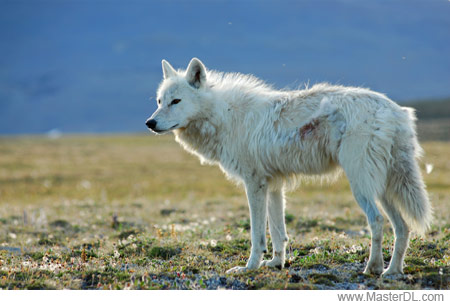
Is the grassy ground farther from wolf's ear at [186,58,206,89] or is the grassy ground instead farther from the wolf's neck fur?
wolf's ear at [186,58,206,89]

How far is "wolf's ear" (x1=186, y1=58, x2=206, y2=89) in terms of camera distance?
779 cm

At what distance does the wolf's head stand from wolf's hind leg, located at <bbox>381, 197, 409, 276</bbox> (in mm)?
3628

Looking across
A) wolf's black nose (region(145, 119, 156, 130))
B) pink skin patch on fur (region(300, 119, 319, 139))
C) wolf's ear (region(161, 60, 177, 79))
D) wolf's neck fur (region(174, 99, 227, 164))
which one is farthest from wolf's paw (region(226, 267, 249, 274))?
wolf's ear (region(161, 60, 177, 79))

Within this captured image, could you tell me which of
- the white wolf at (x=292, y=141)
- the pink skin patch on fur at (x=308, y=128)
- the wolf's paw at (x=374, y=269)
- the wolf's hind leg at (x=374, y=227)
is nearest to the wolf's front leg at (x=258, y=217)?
the white wolf at (x=292, y=141)

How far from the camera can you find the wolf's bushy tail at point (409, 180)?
6305 mm

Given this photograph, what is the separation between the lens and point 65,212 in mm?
14617

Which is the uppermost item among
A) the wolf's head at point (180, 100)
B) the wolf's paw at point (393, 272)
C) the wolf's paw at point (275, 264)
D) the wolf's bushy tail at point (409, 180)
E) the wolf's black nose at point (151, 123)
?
the wolf's head at point (180, 100)

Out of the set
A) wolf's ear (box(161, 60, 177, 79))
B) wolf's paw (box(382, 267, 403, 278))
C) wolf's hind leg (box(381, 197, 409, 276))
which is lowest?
wolf's paw (box(382, 267, 403, 278))

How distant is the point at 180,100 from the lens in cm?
770

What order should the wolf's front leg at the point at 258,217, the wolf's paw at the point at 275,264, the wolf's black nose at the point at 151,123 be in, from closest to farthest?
the wolf's front leg at the point at 258,217 < the wolf's paw at the point at 275,264 < the wolf's black nose at the point at 151,123

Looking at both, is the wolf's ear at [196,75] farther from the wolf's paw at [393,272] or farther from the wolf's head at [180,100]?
the wolf's paw at [393,272]

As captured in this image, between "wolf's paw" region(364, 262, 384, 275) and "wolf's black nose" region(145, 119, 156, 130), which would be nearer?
"wolf's paw" region(364, 262, 384, 275)

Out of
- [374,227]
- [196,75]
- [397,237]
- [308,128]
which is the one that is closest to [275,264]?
[374,227]

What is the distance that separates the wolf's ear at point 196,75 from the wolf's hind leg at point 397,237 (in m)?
3.77
